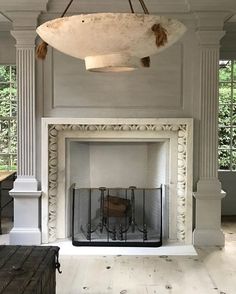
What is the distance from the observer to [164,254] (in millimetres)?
4160

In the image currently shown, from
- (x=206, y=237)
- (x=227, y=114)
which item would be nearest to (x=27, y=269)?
(x=206, y=237)

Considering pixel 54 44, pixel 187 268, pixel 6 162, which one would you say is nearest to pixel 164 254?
pixel 187 268

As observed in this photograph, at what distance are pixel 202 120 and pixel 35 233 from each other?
2.04 metres

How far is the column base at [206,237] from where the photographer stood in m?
4.41

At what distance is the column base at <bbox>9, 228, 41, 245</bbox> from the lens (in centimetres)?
436

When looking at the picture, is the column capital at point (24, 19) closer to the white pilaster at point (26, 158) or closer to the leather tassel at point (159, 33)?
the white pilaster at point (26, 158)

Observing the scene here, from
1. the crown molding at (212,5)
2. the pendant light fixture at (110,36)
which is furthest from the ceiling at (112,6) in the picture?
the pendant light fixture at (110,36)

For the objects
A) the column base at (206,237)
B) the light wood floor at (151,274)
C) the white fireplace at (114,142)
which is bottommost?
the light wood floor at (151,274)

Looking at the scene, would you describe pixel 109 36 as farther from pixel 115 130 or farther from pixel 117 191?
pixel 117 191

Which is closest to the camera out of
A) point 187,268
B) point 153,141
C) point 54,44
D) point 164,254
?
point 54,44

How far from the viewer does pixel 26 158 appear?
4.39 m

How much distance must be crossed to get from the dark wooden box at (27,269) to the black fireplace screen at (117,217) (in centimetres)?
164

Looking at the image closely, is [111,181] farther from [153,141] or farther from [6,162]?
[6,162]

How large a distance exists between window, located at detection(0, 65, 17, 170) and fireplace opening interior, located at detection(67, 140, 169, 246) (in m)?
1.38
